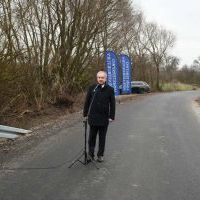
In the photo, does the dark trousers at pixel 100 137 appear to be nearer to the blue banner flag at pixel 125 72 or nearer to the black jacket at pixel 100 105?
the black jacket at pixel 100 105

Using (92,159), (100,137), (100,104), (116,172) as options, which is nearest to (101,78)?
(100,104)

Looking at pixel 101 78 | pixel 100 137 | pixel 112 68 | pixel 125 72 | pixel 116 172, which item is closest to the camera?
pixel 116 172

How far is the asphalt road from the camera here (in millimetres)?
6672

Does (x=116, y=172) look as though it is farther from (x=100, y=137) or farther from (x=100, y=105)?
(x=100, y=105)

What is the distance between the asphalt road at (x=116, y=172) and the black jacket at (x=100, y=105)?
85cm

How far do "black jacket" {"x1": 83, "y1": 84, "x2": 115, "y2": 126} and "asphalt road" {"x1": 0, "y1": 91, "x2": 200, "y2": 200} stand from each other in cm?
85

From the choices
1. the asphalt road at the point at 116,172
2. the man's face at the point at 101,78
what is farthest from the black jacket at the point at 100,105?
the asphalt road at the point at 116,172

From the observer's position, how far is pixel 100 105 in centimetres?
886

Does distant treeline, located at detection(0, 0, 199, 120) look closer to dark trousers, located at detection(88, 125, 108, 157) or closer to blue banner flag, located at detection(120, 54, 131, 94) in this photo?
blue banner flag, located at detection(120, 54, 131, 94)

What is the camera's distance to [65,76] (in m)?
23.5

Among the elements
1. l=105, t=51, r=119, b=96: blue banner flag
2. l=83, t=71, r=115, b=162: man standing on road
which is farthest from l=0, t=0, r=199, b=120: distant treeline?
l=83, t=71, r=115, b=162: man standing on road

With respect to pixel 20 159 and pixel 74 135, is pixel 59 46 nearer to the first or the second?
pixel 74 135

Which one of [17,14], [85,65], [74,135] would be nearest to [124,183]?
[74,135]

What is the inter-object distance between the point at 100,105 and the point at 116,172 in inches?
54.8
